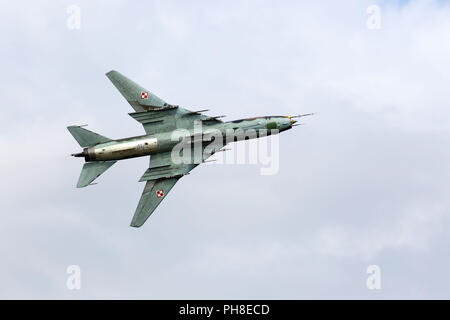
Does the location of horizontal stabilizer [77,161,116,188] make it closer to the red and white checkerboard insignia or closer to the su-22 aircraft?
the su-22 aircraft

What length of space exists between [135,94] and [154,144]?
5110 mm

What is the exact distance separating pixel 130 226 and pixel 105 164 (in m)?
5.14

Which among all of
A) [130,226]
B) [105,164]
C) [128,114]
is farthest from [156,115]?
[130,226]

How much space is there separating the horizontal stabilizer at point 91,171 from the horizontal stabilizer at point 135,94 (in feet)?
17.3

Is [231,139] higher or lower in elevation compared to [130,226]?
higher

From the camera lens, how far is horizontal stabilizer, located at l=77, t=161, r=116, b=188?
52.2 m

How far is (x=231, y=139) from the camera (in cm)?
5331

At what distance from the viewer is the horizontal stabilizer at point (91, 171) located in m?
52.2

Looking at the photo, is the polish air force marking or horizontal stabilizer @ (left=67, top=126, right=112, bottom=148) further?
the polish air force marking

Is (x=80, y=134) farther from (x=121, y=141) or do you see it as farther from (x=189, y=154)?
(x=189, y=154)

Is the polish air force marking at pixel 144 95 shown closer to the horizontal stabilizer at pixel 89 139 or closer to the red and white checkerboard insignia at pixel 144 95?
the red and white checkerboard insignia at pixel 144 95

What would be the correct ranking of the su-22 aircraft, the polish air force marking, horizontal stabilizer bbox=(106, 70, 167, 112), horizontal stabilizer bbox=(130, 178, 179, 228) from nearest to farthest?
1. the su-22 aircraft
2. horizontal stabilizer bbox=(130, 178, 179, 228)
3. horizontal stabilizer bbox=(106, 70, 167, 112)
4. the polish air force marking

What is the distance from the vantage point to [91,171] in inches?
2061

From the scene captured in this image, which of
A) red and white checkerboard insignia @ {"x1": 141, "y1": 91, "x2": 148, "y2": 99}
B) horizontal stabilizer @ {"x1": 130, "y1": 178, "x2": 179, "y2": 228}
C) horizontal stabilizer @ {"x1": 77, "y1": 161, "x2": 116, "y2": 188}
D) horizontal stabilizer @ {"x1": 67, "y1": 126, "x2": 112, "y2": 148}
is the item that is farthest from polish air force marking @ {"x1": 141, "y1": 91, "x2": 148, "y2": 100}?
horizontal stabilizer @ {"x1": 130, "y1": 178, "x2": 179, "y2": 228}
